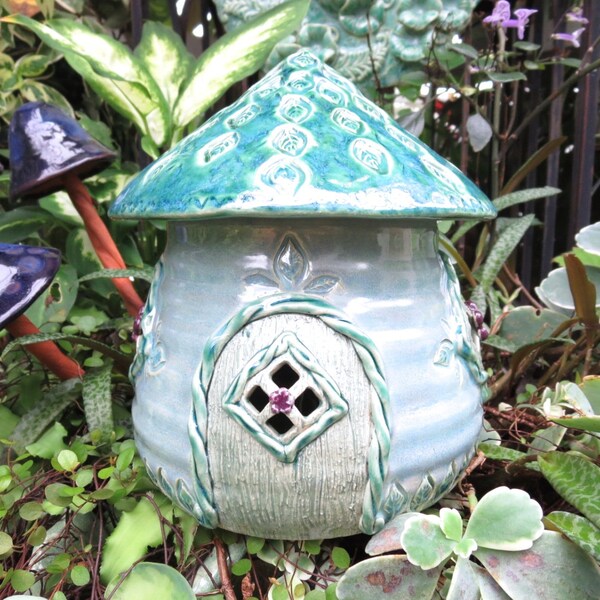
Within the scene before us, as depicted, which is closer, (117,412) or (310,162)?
(310,162)

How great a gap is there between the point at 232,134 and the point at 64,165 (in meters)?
0.40

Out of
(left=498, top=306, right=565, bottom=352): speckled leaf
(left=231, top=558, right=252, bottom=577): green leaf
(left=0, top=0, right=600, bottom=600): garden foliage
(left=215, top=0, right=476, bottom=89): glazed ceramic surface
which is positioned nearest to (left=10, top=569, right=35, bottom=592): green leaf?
(left=0, top=0, right=600, bottom=600): garden foliage

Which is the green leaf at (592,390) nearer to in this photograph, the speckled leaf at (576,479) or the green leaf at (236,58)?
the speckled leaf at (576,479)

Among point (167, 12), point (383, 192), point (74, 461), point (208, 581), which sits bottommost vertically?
point (208, 581)

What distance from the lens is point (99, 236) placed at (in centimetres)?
98

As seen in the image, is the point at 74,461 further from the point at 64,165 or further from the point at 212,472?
the point at 64,165

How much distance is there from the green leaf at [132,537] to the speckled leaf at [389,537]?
0.27 metres

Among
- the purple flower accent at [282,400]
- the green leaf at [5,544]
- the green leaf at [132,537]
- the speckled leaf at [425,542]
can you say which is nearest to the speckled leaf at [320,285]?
the purple flower accent at [282,400]

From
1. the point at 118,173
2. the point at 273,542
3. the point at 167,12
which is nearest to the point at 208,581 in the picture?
the point at 273,542

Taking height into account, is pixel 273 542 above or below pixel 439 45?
below

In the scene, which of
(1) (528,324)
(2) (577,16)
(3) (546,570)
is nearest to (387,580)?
(3) (546,570)

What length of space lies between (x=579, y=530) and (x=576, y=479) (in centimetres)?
8

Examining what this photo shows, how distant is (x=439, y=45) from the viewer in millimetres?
1198

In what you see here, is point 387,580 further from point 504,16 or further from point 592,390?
point 504,16
